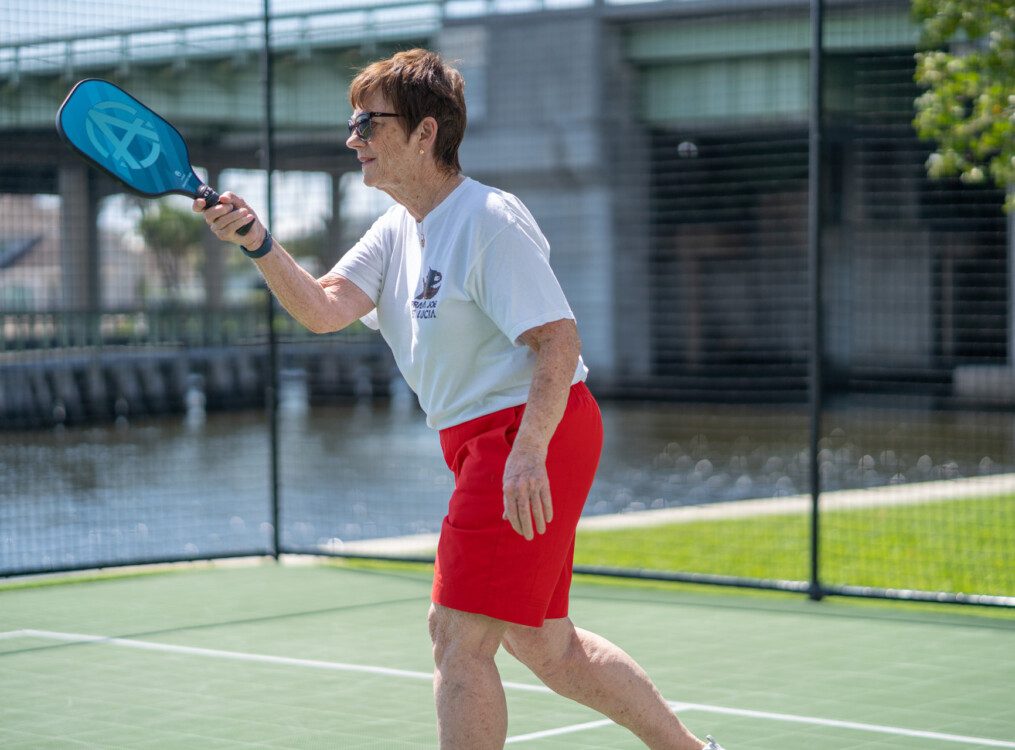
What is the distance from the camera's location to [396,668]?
6211 millimetres

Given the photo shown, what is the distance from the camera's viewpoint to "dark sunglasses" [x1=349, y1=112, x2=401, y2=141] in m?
3.94

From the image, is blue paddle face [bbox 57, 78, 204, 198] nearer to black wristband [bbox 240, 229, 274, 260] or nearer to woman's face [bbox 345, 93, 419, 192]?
black wristband [bbox 240, 229, 274, 260]

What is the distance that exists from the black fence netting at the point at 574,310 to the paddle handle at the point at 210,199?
20 centimetres

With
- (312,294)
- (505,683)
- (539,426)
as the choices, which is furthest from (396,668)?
(539,426)

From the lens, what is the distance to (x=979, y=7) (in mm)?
9531

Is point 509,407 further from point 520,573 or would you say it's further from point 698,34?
point 698,34

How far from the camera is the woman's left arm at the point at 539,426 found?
362 centimetres

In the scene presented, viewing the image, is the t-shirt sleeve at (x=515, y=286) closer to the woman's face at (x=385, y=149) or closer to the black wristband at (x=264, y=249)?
the woman's face at (x=385, y=149)

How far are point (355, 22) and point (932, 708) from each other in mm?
7212

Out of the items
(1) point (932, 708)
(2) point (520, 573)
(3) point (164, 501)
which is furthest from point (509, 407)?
(3) point (164, 501)

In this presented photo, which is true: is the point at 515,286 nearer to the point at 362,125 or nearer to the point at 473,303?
the point at 473,303

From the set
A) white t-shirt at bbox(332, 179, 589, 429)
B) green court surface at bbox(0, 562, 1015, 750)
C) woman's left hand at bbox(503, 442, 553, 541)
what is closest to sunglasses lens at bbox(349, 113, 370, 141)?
white t-shirt at bbox(332, 179, 589, 429)

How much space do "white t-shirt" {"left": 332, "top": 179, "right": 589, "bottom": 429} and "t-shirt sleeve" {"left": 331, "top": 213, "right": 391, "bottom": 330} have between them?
13 centimetres

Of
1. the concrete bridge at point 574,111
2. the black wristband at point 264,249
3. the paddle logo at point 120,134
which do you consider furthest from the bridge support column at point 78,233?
the black wristband at point 264,249
